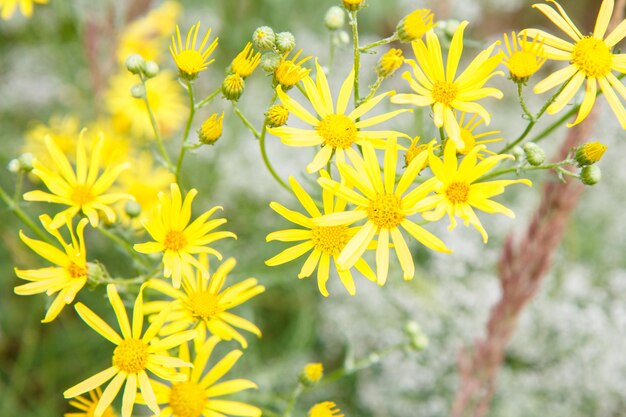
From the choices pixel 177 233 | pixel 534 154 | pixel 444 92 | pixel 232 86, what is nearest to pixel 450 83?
pixel 444 92

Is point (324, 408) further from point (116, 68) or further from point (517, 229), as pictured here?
point (116, 68)

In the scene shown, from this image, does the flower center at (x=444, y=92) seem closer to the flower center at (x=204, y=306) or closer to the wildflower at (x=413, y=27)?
the wildflower at (x=413, y=27)

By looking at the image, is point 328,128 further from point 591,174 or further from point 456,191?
point 591,174

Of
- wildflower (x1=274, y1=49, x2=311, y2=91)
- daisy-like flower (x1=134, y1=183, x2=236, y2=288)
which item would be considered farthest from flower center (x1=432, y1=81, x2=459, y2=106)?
daisy-like flower (x1=134, y1=183, x2=236, y2=288)

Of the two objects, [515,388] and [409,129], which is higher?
[409,129]

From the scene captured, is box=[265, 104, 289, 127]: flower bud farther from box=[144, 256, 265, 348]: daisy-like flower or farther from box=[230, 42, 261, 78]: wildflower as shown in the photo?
box=[144, 256, 265, 348]: daisy-like flower

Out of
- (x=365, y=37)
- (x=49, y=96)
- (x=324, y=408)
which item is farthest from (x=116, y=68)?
(x=324, y=408)
